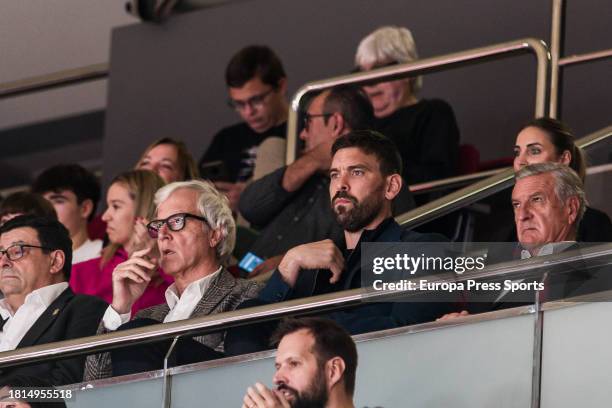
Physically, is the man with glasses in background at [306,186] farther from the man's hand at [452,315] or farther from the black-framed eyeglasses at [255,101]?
the man's hand at [452,315]

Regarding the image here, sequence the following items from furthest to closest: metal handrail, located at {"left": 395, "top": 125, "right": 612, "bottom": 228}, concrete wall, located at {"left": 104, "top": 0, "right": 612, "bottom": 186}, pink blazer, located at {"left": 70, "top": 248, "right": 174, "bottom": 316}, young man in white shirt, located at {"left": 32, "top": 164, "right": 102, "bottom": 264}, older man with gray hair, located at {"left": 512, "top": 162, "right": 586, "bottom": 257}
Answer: concrete wall, located at {"left": 104, "top": 0, "right": 612, "bottom": 186}, young man in white shirt, located at {"left": 32, "top": 164, "right": 102, "bottom": 264}, pink blazer, located at {"left": 70, "top": 248, "right": 174, "bottom": 316}, metal handrail, located at {"left": 395, "top": 125, "right": 612, "bottom": 228}, older man with gray hair, located at {"left": 512, "top": 162, "right": 586, "bottom": 257}

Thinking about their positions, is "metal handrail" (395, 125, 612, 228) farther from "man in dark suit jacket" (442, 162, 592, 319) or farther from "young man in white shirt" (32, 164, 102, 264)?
"young man in white shirt" (32, 164, 102, 264)

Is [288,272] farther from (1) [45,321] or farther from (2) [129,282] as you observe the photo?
(1) [45,321]

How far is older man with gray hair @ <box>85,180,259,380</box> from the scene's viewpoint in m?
5.29

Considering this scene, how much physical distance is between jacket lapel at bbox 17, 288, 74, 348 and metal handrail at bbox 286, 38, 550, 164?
5.24 ft

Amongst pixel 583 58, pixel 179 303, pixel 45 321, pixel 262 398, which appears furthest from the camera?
pixel 583 58

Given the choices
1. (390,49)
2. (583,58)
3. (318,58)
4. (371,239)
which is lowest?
(371,239)

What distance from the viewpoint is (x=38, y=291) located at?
5.74 metres

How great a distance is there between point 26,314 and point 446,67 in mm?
2000

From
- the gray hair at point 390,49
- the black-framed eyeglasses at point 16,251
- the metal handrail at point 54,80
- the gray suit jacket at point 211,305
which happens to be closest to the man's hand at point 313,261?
the gray suit jacket at point 211,305

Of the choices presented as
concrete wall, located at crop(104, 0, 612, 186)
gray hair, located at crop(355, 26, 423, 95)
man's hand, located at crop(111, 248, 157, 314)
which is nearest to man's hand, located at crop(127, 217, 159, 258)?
man's hand, located at crop(111, 248, 157, 314)

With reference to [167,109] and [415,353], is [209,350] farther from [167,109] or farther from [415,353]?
[167,109]

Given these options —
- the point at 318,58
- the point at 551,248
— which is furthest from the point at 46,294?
the point at 318,58

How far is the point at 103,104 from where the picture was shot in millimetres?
11523
